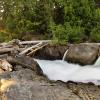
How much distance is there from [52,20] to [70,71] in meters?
7.02

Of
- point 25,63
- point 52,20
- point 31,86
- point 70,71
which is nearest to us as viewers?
point 31,86

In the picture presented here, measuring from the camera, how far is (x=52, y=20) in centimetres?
1841

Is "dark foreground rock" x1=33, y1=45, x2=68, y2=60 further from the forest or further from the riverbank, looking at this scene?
the riverbank

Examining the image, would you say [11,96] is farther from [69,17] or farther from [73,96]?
[69,17]

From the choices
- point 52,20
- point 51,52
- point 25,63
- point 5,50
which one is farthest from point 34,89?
point 52,20

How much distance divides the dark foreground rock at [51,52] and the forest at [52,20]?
0.55 metres

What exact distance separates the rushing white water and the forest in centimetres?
225

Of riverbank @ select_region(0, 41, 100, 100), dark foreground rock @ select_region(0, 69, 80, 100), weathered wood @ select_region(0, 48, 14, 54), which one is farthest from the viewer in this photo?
weathered wood @ select_region(0, 48, 14, 54)

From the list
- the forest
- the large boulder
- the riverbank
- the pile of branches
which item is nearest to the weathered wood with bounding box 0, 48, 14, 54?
the pile of branches

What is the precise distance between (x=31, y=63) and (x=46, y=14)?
7749 mm

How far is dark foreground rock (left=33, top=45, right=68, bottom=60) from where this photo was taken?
14359 millimetres

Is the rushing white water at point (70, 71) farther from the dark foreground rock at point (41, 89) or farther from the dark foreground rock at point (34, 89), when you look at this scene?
the dark foreground rock at point (34, 89)

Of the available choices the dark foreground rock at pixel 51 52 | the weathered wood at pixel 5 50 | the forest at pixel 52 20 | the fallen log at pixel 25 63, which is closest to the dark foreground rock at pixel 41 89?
the fallen log at pixel 25 63

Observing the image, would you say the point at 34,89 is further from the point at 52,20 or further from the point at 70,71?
the point at 52,20
